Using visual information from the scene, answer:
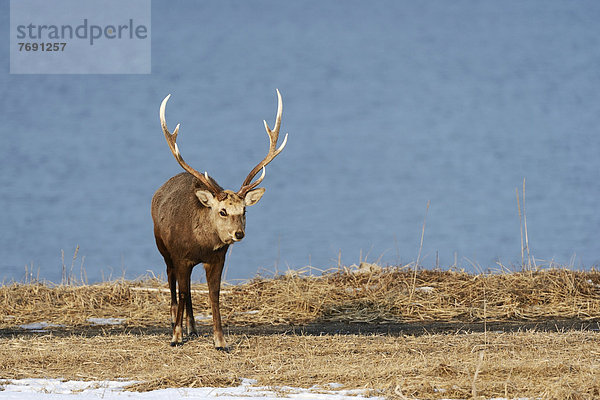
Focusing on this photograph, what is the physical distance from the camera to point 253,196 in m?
8.03

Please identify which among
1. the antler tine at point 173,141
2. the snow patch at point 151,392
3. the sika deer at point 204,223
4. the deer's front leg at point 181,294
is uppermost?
the antler tine at point 173,141

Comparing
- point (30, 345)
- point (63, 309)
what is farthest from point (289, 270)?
point (30, 345)

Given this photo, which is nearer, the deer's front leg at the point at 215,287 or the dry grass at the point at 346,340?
the dry grass at the point at 346,340

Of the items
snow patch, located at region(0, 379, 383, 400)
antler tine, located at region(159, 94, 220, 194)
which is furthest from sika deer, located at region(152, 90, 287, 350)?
snow patch, located at region(0, 379, 383, 400)

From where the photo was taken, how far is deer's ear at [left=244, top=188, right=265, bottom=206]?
314 inches

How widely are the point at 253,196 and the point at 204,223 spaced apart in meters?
0.64

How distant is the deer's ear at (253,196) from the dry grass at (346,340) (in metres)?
1.60

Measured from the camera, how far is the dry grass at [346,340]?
546 centimetres

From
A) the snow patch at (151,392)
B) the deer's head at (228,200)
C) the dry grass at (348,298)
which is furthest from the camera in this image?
the dry grass at (348,298)

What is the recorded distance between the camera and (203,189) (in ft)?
27.4

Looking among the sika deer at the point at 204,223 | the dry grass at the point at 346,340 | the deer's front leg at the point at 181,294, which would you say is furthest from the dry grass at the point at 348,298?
the sika deer at the point at 204,223

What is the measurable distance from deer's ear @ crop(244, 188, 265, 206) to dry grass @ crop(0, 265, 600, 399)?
5.24 feet

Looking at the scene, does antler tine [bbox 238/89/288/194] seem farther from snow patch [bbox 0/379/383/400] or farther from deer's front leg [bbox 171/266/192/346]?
snow patch [bbox 0/379/383/400]

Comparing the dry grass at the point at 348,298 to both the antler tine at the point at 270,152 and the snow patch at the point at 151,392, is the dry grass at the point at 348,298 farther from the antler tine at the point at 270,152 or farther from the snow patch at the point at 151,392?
the snow patch at the point at 151,392
